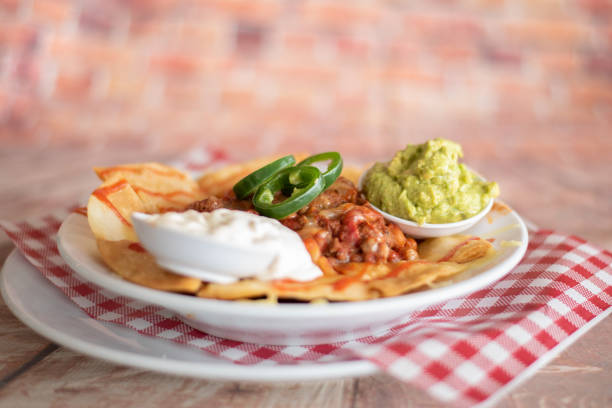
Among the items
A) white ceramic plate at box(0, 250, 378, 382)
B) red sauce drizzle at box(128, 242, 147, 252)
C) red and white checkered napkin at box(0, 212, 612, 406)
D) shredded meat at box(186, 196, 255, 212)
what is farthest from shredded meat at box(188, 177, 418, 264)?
white ceramic plate at box(0, 250, 378, 382)

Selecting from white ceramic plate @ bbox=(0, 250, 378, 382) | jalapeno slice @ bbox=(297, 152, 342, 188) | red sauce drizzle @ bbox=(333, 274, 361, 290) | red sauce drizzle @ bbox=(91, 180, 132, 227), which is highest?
jalapeno slice @ bbox=(297, 152, 342, 188)

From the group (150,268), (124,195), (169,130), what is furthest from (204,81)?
(150,268)

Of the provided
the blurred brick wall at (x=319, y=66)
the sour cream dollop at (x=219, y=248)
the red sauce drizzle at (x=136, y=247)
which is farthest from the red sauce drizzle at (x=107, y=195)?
the blurred brick wall at (x=319, y=66)

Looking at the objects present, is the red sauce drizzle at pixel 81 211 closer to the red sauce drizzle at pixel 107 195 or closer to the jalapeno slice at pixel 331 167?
the red sauce drizzle at pixel 107 195

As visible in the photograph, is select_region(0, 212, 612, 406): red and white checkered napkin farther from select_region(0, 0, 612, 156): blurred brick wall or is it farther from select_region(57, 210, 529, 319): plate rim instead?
select_region(0, 0, 612, 156): blurred brick wall

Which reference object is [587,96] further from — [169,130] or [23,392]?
[23,392]

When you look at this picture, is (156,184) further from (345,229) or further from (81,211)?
(345,229)

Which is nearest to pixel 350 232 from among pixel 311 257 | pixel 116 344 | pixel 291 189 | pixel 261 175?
pixel 311 257
